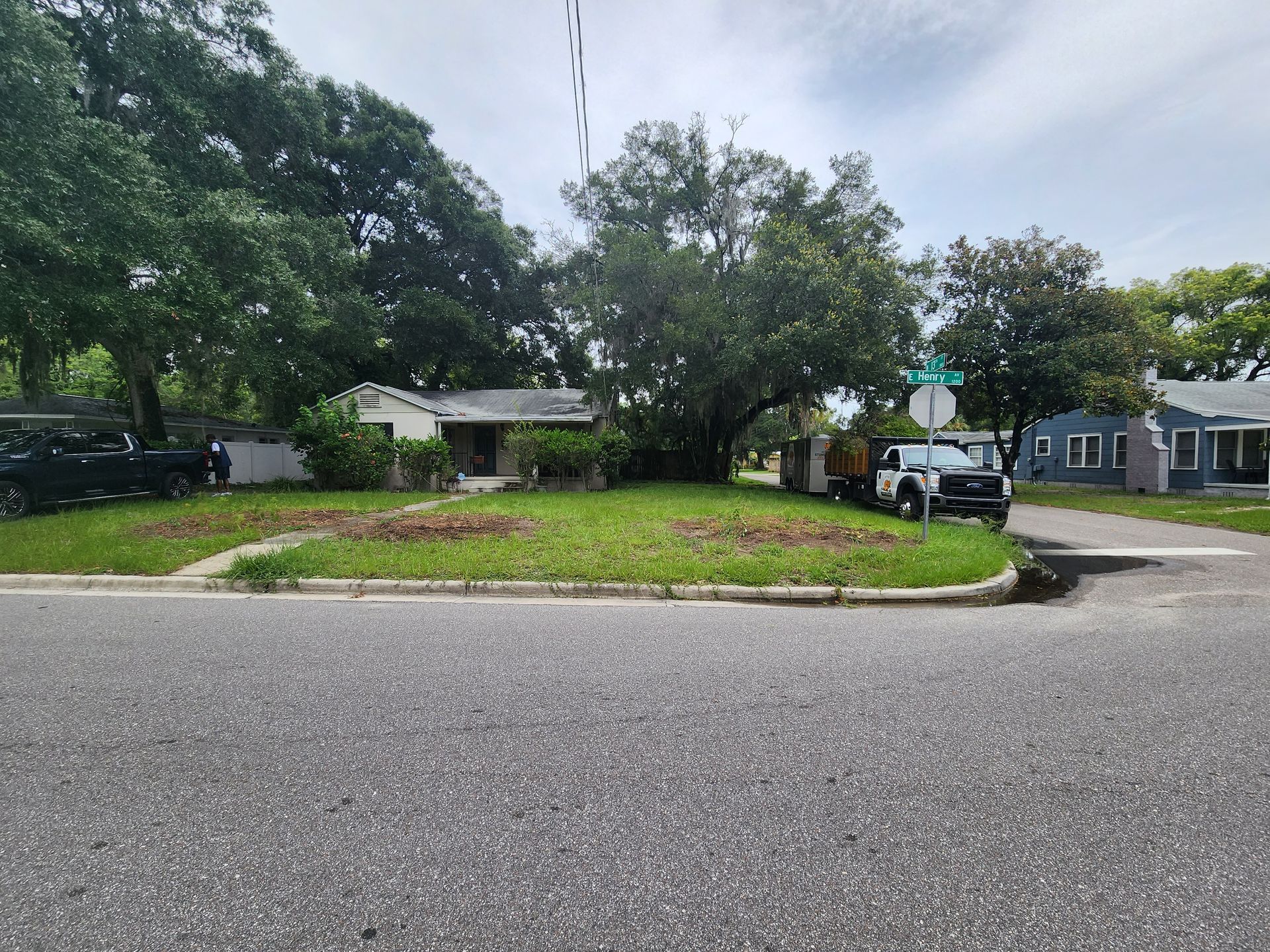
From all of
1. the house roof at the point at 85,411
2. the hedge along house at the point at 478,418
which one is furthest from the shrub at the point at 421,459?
the house roof at the point at 85,411

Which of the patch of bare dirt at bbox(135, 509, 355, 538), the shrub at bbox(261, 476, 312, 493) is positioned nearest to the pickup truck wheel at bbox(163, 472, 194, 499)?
the shrub at bbox(261, 476, 312, 493)

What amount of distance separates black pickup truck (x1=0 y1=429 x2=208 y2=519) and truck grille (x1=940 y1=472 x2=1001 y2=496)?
17440 millimetres

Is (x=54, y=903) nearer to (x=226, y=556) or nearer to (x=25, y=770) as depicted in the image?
(x=25, y=770)

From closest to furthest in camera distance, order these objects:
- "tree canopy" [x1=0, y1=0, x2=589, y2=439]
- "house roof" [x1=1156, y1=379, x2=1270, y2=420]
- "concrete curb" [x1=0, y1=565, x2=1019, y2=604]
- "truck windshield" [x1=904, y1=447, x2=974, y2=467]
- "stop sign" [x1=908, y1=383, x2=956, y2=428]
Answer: "concrete curb" [x1=0, y1=565, x2=1019, y2=604], "stop sign" [x1=908, y1=383, x2=956, y2=428], "tree canopy" [x1=0, y1=0, x2=589, y2=439], "truck windshield" [x1=904, y1=447, x2=974, y2=467], "house roof" [x1=1156, y1=379, x2=1270, y2=420]

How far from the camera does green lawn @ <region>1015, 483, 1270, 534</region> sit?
41.7ft

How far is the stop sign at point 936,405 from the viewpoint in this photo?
991 cm

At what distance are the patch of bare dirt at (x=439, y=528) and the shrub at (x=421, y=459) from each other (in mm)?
6896

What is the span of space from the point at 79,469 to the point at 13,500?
1.17 metres

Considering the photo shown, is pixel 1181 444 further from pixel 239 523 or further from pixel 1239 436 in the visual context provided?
pixel 239 523

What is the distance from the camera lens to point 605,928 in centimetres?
178

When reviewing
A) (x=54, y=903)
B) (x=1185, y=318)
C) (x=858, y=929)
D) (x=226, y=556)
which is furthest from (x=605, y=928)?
(x=1185, y=318)

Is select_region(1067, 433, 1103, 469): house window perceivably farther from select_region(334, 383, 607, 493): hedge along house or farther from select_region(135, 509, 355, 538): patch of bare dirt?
select_region(135, 509, 355, 538): patch of bare dirt

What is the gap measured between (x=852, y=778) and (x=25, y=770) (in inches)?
155

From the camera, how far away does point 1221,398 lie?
2258 cm
